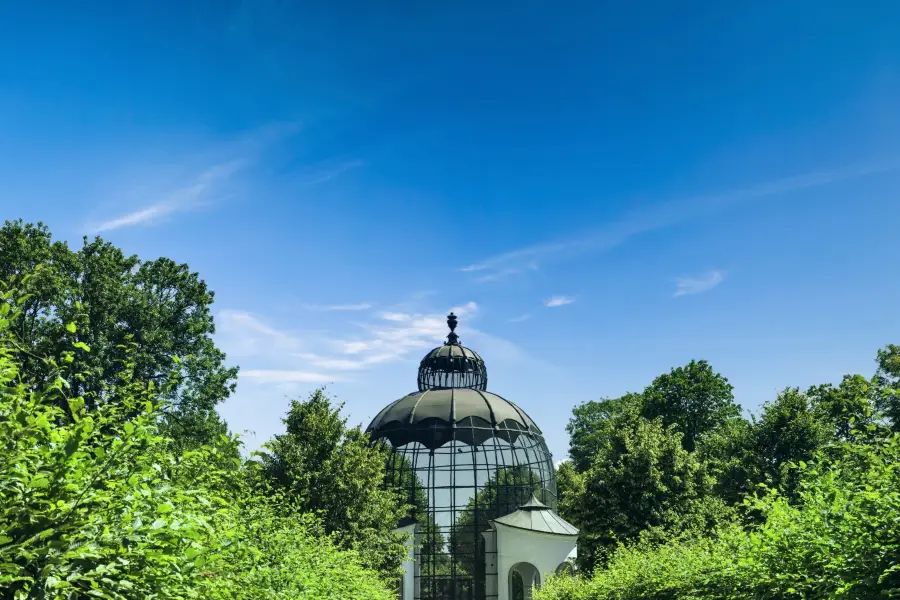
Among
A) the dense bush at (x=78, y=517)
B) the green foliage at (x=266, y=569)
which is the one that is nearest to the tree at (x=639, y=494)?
the green foliage at (x=266, y=569)

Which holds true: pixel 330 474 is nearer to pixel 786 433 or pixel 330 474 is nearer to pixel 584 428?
pixel 786 433

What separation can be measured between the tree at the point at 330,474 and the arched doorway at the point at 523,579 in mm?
16687


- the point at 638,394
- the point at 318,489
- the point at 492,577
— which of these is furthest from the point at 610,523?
the point at 638,394

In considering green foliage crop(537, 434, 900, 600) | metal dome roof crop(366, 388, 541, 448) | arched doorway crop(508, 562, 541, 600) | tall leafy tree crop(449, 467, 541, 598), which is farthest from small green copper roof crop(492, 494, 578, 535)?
green foliage crop(537, 434, 900, 600)

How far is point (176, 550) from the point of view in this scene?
3934 mm

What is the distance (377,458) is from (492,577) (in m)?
14.9

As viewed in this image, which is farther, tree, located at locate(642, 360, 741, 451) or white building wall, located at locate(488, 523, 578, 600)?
tree, located at locate(642, 360, 741, 451)

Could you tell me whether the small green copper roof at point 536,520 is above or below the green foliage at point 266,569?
above

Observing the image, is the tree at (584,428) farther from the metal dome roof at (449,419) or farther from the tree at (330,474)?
A: the tree at (330,474)

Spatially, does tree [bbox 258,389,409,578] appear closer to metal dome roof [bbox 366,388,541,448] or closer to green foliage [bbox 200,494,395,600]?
green foliage [bbox 200,494,395,600]

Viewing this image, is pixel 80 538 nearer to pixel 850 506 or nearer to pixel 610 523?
pixel 850 506

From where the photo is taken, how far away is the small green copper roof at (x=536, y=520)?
1417 inches

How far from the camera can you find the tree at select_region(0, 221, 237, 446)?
2898cm

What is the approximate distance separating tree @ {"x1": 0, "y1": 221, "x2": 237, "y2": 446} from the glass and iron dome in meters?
10.1
